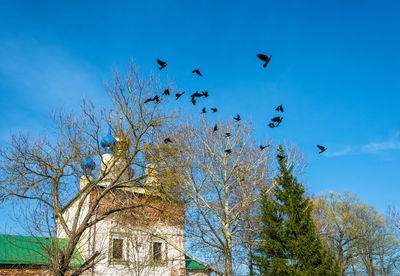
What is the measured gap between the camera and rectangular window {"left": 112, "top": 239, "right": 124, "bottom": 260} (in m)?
20.3

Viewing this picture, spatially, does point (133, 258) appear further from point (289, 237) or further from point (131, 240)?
point (289, 237)

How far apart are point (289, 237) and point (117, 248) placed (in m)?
10.2

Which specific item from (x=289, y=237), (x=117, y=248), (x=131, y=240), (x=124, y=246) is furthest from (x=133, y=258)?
(x=289, y=237)

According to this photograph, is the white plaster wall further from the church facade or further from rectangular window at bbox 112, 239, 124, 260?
rectangular window at bbox 112, 239, 124, 260

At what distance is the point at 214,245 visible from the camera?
17.8 m

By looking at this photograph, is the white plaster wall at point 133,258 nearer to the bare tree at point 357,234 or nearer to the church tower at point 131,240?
the church tower at point 131,240

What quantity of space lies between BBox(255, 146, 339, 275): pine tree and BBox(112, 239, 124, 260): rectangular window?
8.25 m

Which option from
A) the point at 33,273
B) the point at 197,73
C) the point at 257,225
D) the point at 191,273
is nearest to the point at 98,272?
the point at 33,273

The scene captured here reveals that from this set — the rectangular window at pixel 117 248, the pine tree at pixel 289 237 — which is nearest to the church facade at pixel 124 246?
the rectangular window at pixel 117 248

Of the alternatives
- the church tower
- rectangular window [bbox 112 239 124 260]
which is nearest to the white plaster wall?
the church tower

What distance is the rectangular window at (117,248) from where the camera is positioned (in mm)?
20297

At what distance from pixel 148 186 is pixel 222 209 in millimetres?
6704

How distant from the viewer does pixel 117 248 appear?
20.6 m

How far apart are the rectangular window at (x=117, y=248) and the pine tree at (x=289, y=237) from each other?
8.25 m
